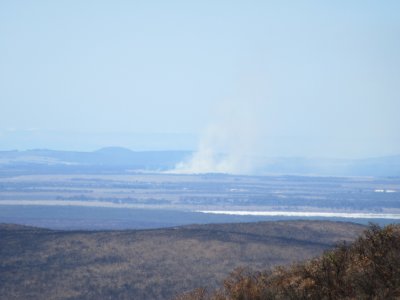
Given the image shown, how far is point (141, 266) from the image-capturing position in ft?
105

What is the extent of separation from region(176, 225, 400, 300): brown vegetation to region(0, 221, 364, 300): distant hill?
14681mm

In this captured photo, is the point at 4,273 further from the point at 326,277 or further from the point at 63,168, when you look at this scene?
the point at 63,168

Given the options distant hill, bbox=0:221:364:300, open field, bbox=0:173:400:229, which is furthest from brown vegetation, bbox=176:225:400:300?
open field, bbox=0:173:400:229

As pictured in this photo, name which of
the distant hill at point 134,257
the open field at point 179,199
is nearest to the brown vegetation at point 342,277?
the distant hill at point 134,257

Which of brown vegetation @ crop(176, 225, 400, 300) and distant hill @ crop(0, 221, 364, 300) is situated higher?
brown vegetation @ crop(176, 225, 400, 300)

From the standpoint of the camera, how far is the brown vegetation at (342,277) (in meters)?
11.8

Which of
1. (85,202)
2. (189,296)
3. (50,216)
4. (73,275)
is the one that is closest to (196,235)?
(73,275)

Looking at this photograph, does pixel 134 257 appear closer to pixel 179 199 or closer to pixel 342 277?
pixel 342 277

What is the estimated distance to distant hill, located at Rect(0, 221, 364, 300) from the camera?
2911cm

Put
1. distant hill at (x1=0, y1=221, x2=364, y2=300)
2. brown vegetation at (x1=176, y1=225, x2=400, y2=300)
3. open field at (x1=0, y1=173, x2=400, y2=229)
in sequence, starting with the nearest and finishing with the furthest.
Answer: brown vegetation at (x1=176, y1=225, x2=400, y2=300) < distant hill at (x1=0, y1=221, x2=364, y2=300) < open field at (x1=0, y1=173, x2=400, y2=229)

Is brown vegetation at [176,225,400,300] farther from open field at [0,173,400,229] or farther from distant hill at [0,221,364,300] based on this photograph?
open field at [0,173,400,229]

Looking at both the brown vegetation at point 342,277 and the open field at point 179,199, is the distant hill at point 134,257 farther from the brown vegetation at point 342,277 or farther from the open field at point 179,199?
the open field at point 179,199

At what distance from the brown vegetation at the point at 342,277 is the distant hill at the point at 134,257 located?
14681mm

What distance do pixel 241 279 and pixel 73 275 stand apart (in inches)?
692
